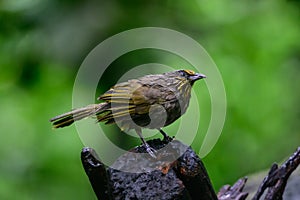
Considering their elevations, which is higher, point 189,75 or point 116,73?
point 116,73

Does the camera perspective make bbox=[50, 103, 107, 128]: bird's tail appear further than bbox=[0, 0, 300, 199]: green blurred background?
No

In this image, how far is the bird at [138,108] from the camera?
1139mm

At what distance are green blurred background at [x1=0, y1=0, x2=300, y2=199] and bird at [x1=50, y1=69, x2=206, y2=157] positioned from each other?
54.9 inches

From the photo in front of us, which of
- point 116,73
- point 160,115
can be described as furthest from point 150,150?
point 116,73

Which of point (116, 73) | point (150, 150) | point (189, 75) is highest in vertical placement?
point (116, 73)

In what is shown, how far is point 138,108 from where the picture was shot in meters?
1.14

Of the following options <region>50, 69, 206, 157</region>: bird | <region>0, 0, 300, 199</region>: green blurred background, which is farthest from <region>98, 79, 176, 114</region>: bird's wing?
<region>0, 0, 300, 199</region>: green blurred background

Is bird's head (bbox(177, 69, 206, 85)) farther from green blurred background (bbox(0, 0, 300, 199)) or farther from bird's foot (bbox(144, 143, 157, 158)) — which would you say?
green blurred background (bbox(0, 0, 300, 199))

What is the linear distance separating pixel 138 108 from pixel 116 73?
1.50 metres

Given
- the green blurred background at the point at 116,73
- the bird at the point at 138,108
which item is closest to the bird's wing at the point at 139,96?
the bird at the point at 138,108

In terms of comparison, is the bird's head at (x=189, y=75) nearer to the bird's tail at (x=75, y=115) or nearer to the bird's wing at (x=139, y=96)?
the bird's wing at (x=139, y=96)

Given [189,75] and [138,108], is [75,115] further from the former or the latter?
[189,75]

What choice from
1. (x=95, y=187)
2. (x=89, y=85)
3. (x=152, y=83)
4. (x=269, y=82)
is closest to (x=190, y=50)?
(x=89, y=85)

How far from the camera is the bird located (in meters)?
1.14
